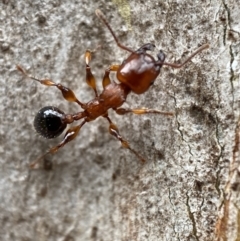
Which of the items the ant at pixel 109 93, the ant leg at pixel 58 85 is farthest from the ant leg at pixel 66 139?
the ant leg at pixel 58 85

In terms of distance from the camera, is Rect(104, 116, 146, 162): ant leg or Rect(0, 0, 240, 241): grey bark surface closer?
Rect(0, 0, 240, 241): grey bark surface

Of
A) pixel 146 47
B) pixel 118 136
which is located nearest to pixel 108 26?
pixel 146 47

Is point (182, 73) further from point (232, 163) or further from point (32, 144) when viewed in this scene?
point (32, 144)

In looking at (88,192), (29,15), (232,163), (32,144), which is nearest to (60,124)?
(32,144)

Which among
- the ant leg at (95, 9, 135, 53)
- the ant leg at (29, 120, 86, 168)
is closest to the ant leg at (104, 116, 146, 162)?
the ant leg at (29, 120, 86, 168)

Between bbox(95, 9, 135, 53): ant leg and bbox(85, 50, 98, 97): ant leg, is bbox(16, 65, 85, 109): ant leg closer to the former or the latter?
bbox(85, 50, 98, 97): ant leg

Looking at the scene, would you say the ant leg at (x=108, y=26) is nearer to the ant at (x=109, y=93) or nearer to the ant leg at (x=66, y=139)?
the ant at (x=109, y=93)

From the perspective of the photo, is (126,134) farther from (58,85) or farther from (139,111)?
(58,85)
